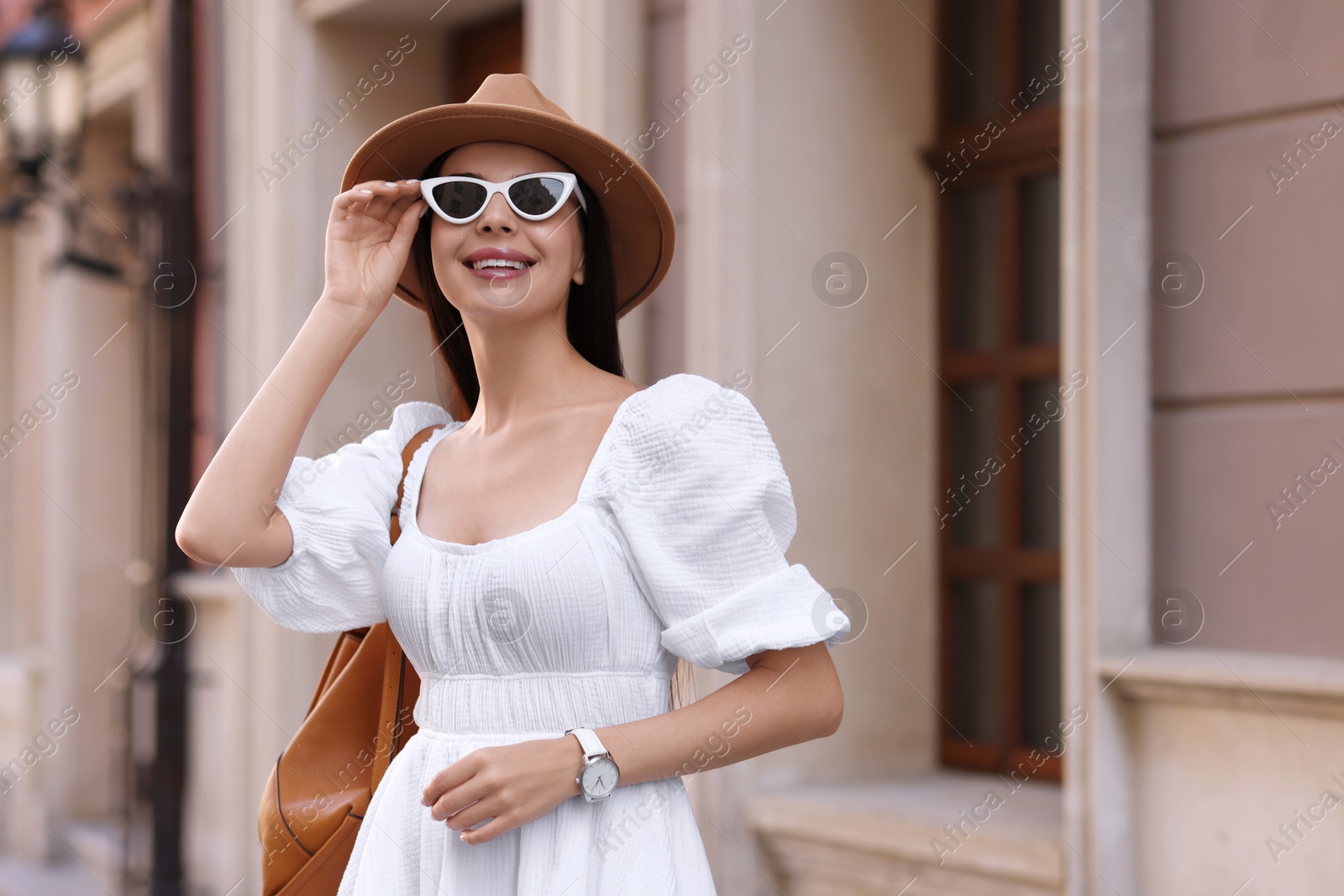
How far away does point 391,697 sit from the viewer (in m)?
2.05

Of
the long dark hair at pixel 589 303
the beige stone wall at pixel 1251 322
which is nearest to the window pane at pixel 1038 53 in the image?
the beige stone wall at pixel 1251 322

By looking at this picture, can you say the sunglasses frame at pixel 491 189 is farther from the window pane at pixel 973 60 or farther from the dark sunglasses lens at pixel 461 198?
the window pane at pixel 973 60

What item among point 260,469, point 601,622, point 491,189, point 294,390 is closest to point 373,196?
point 491,189

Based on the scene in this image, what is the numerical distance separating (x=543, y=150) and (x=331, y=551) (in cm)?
64

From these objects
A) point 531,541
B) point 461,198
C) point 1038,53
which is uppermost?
point 1038,53

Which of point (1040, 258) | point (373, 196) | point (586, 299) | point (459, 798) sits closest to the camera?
point (459, 798)

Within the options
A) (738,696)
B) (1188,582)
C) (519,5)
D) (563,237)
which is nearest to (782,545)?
(738,696)

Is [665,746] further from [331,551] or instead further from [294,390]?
[294,390]

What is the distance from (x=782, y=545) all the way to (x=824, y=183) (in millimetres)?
2496

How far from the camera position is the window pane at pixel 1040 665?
158 inches

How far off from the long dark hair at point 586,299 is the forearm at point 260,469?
0.25 metres

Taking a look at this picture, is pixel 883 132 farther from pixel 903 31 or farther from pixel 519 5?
pixel 519 5

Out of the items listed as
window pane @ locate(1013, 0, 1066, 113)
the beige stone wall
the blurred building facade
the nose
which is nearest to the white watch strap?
the nose

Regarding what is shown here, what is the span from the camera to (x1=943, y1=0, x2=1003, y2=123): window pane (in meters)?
4.15
